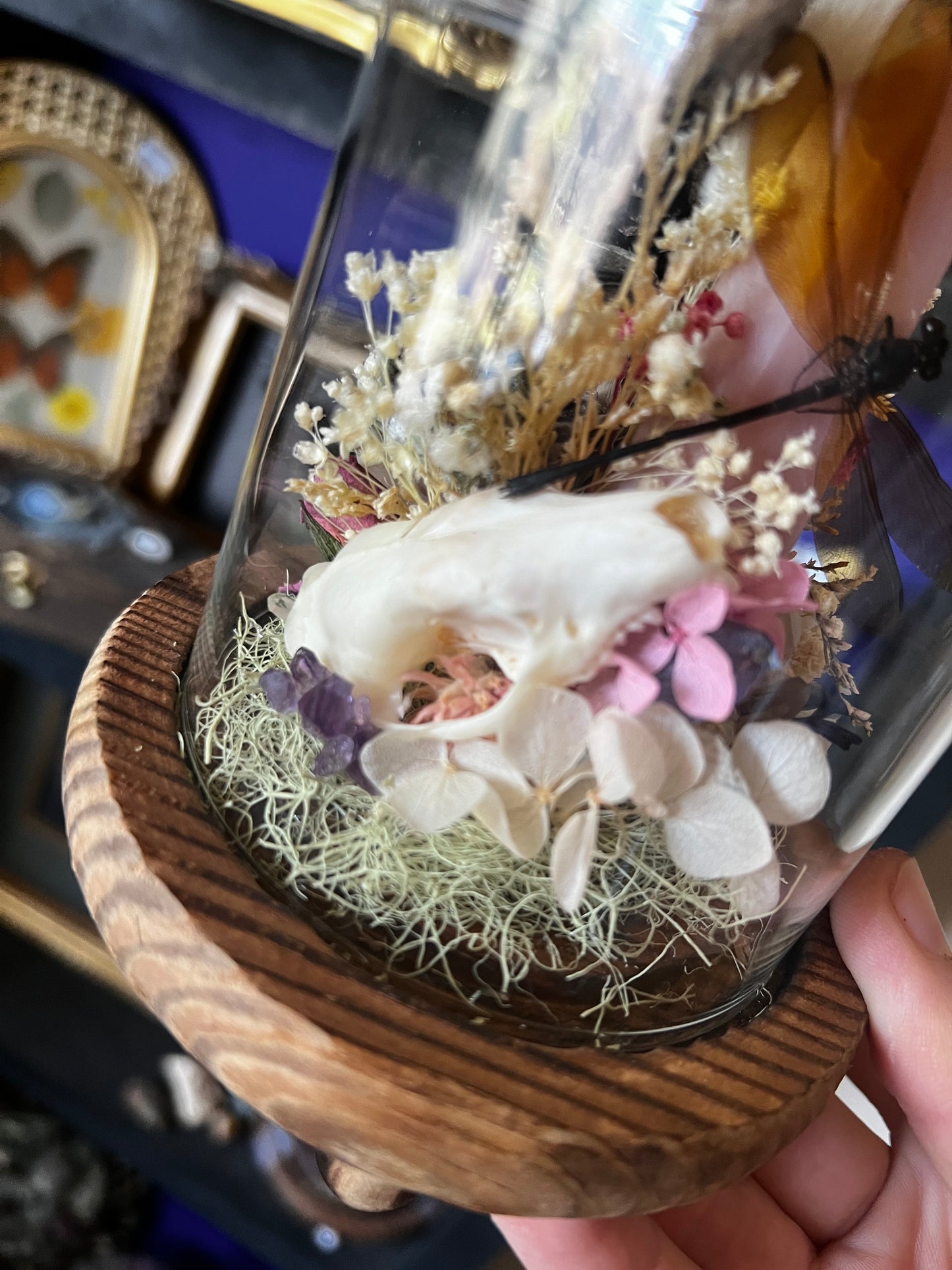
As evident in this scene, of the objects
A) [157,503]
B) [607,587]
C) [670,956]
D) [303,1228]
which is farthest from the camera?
[157,503]

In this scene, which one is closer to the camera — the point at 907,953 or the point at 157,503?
the point at 907,953

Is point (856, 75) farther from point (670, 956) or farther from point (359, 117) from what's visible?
point (670, 956)

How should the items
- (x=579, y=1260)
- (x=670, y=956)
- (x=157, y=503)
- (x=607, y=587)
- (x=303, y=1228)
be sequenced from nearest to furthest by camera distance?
(x=607, y=587) < (x=670, y=956) < (x=579, y=1260) < (x=303, y=1228) < (x=157, y=503)

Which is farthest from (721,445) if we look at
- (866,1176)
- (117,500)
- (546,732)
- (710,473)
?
(117,500)

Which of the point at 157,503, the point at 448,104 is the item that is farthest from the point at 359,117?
the point at 157,503

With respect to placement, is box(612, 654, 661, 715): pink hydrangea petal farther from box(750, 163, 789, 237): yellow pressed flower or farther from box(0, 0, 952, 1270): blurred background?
box(0, 0, 952, 1270): blurred background

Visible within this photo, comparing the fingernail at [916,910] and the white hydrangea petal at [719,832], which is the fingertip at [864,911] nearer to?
the fingernail at [916,910]
